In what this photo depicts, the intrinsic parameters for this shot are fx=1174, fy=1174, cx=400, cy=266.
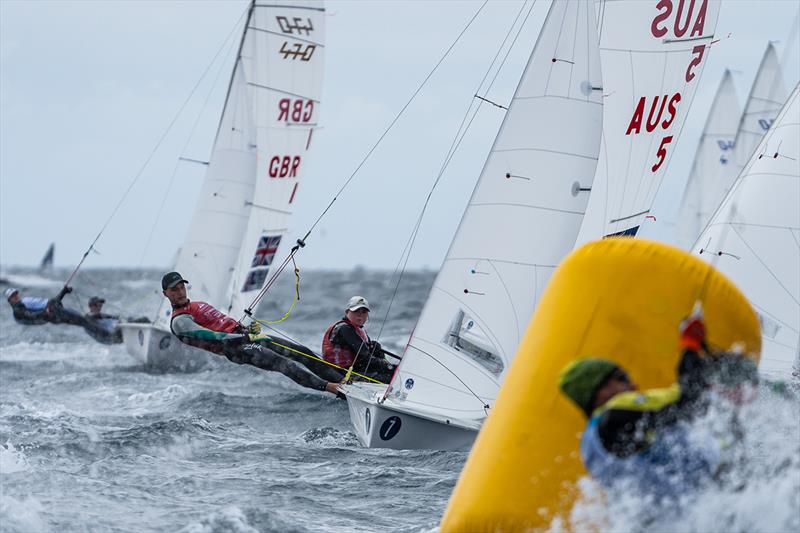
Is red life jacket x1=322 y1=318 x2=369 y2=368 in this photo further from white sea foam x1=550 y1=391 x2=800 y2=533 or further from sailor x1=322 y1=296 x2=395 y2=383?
white sea foam x1=550 y1=391 x2=800 y2=533

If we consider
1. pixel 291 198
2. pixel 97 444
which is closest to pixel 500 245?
pixel 97 444

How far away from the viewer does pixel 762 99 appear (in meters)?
18.1

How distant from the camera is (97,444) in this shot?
794 cm

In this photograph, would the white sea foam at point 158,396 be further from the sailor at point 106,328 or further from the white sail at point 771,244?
the white sail at point 771,244

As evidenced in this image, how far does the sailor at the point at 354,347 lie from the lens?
9242 mm

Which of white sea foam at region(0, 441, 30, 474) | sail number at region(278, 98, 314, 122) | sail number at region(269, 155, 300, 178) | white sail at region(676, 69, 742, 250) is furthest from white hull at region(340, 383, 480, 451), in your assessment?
white sail at region(676, 69, 742, 250)

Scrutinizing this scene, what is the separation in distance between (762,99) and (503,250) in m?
11.6

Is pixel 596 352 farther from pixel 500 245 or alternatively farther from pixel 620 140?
pixel 620 140

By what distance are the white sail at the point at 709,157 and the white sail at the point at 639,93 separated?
39.4ft

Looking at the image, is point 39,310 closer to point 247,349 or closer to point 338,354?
point 247,349

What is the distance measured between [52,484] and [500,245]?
3.27 m

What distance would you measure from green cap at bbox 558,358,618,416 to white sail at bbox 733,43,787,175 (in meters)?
14.9

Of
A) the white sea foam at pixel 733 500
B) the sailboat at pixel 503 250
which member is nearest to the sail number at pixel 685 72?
the sailboat at pixel 503 250

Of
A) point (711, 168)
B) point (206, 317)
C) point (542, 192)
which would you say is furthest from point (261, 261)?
point (711, 168)
